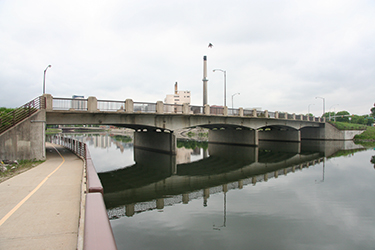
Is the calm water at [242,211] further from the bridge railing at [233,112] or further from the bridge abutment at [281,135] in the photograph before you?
the bridge abutment at [281,135]

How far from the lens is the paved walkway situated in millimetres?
5000

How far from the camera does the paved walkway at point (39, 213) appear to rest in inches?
197

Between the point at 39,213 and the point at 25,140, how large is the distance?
13723 millimetres

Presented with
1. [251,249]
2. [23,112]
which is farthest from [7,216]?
[23,112]

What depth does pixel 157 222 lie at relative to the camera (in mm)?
8906

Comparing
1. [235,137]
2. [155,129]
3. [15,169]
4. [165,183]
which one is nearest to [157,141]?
[155,129]

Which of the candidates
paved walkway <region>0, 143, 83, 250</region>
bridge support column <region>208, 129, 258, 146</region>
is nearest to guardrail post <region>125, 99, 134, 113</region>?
paved walkway <region>0, 143, 83, 250</region>

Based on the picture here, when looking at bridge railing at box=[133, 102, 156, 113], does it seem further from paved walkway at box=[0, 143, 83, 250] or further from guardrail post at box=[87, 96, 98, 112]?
paved walkway at box=[0, 143, 83, 250]

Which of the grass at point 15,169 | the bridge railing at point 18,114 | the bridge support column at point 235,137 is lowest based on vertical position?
the grass at point 15,169

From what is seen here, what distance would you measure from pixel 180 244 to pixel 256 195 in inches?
269

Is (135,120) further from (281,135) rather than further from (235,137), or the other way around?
(281,135)

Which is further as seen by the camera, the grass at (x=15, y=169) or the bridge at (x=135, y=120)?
the bridge at (x=135, y=120)

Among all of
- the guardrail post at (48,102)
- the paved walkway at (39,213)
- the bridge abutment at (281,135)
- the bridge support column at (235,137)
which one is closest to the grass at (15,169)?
the paved walkway at (39,213)

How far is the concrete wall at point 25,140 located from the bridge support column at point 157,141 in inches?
581
